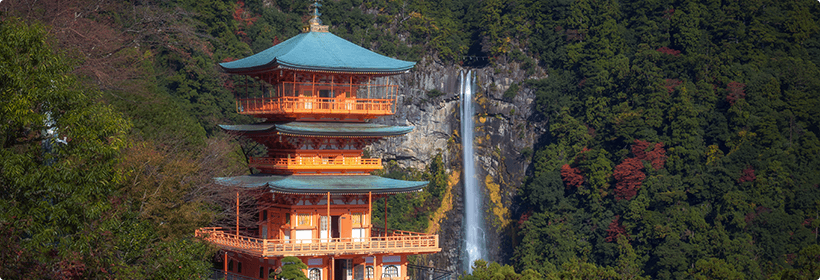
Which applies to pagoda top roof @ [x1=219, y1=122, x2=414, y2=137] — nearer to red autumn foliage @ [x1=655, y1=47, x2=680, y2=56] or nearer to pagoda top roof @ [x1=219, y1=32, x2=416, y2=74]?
pagoda top roof @ [x1=219, y1=32, x2=416, y2=74]

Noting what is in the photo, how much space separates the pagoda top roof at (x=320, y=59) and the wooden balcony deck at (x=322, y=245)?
5876mm

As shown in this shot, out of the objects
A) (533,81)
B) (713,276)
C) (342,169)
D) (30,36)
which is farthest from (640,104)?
(30,36)

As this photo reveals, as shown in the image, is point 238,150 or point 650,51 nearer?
point 238,150

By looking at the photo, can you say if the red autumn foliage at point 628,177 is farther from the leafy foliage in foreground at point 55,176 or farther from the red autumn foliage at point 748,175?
the leafy foliage in foreground at point 55,176

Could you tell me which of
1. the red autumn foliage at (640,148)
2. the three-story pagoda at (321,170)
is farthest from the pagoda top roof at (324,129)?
the red autumn foliage at (640,148)

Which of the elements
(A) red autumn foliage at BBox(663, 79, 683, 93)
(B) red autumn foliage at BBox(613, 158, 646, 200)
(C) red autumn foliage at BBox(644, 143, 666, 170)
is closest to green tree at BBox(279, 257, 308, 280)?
(B) red autumn foliage at BBox(613, 158, 646, 200)

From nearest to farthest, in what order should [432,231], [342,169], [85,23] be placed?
1. [342,169]
2. [85,23]
3. [432,231]

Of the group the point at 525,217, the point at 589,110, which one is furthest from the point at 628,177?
the point at 525,217

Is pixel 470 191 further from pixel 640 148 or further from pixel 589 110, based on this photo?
pixel 640 148

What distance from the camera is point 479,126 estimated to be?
226 ft

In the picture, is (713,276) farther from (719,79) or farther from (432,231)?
(432,231)

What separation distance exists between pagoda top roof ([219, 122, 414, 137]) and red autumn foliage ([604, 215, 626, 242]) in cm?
2678

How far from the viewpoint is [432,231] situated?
65.4 meters

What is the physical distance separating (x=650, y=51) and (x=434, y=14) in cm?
1893
